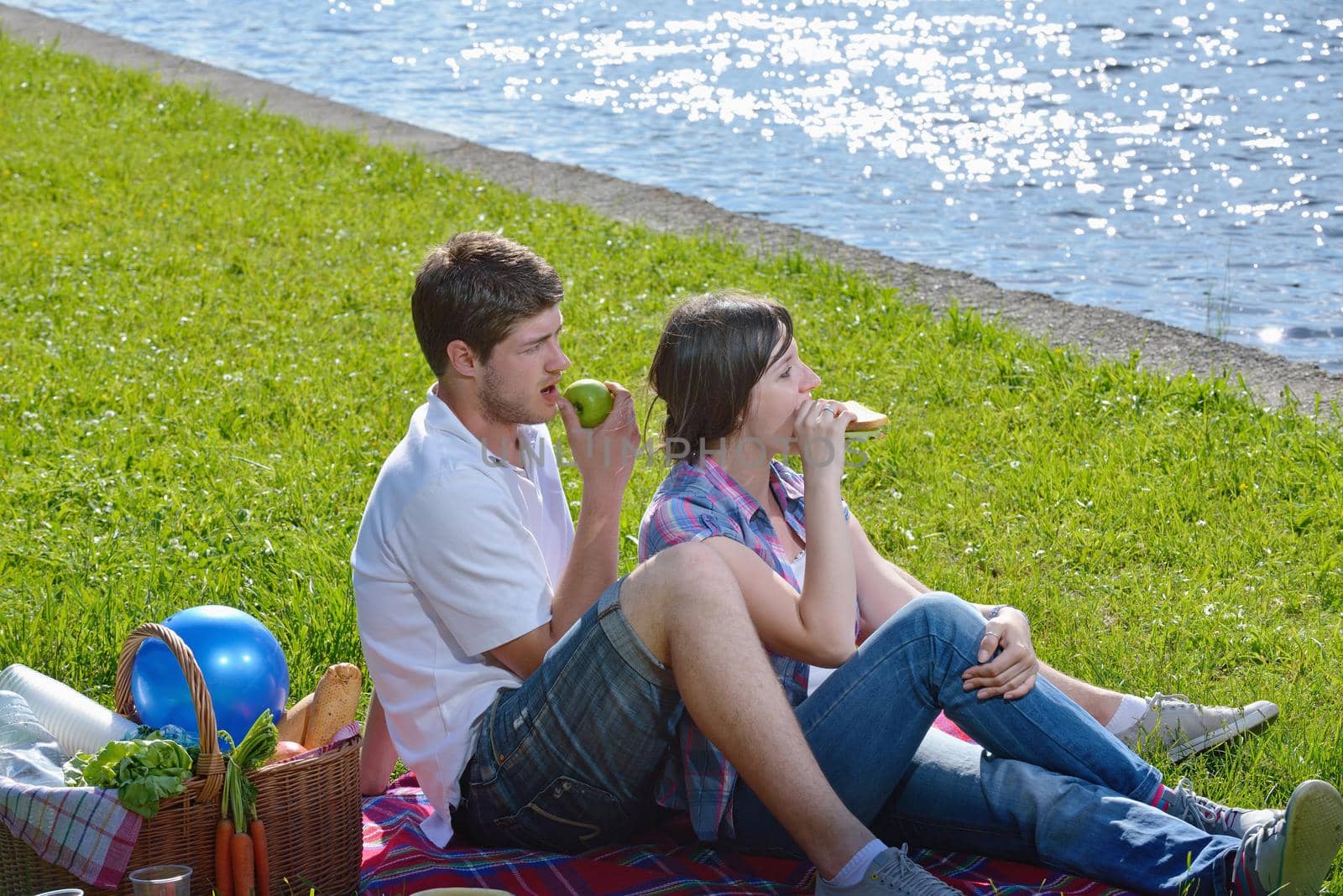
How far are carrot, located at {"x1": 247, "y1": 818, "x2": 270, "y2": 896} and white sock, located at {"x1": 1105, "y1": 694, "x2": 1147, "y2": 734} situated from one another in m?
2.07

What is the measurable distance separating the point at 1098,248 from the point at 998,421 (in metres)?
3.97

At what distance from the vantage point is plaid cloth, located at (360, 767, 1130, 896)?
339 cm

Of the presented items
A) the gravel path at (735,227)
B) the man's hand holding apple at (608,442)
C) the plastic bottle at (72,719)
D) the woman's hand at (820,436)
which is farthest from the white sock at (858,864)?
the gravel path at (735,227)

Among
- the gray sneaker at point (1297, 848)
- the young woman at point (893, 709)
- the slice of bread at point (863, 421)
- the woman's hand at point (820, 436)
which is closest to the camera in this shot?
the gray sneaker at point (1297, 848)

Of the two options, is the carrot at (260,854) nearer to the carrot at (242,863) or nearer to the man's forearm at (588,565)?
the carrot at (242,863)

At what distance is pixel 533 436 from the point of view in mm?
3787

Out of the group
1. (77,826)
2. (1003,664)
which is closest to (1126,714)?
(1003,664)

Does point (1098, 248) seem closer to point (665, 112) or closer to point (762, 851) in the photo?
point (665, 112)

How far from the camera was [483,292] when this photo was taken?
3604mm

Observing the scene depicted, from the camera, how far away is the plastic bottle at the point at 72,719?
339 cm

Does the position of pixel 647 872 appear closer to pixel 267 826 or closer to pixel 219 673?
pixel 267 826

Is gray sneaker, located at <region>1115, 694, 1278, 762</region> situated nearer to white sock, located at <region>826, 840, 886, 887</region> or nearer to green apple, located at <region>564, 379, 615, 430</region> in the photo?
white sock, located at <region>826, 840, 886, 887</region>

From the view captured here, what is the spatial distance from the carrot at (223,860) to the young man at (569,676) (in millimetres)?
523

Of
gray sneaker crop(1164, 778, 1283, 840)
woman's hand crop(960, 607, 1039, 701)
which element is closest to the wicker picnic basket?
woman's hand crop(960, 607, 1039, 701)
